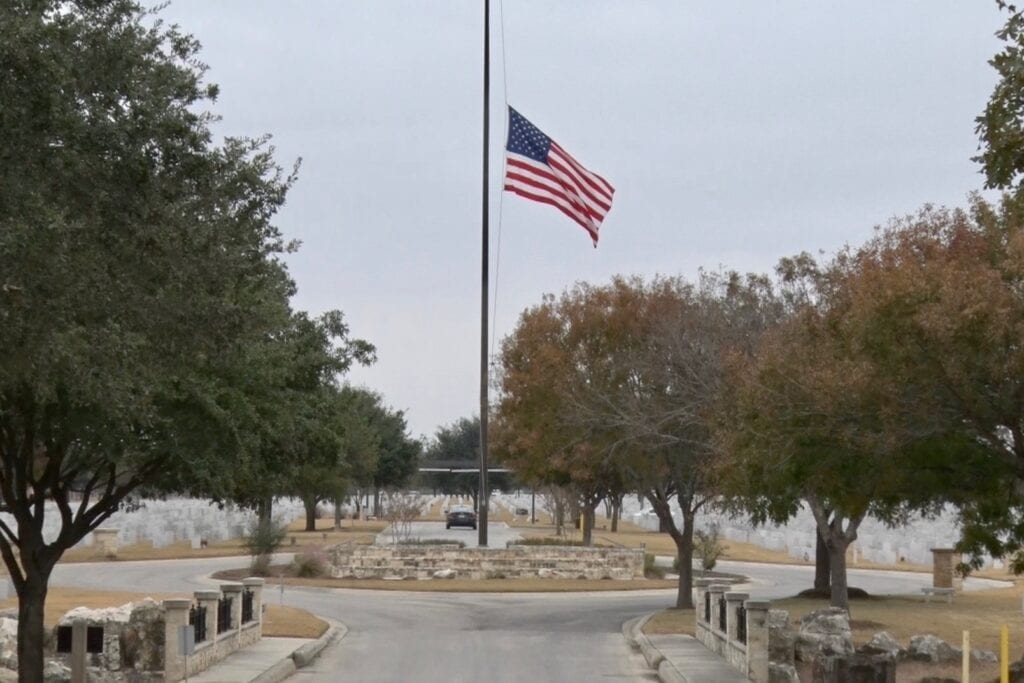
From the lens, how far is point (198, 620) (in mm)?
22938

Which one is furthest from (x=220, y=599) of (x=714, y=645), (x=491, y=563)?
(x=491, y=563)

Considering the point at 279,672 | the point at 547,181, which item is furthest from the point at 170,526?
the point at 279,672

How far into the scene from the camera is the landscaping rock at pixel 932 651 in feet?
81.1

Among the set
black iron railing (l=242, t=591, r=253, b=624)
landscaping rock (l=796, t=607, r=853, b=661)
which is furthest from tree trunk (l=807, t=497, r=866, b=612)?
black iron railing (l=242, t=591, r=253, b=624)

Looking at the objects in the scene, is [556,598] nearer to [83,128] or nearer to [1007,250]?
[1007,250]

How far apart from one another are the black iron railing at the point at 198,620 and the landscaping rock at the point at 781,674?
27.0 feet

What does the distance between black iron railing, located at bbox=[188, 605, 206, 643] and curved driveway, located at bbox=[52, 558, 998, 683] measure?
1.66 m

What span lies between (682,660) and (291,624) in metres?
9.67

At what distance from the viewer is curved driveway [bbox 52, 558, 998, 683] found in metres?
24.6

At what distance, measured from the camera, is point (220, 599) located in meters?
25.1

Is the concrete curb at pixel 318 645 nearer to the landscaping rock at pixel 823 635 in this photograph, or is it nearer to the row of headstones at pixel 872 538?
the landscaping rock at pixel 823 635

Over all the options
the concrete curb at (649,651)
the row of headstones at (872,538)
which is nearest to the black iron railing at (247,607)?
the concrete curb at (649,651)

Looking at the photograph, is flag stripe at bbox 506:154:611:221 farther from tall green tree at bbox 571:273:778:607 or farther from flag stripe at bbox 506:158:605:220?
tall green tree at bbox 571:273:778:607

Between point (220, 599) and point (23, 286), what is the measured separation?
1400 cm
